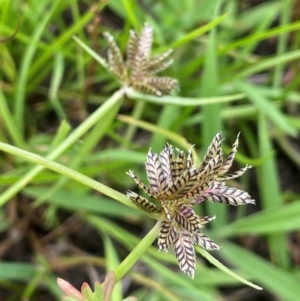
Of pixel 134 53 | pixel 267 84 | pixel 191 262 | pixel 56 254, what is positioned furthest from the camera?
pixel 267 84

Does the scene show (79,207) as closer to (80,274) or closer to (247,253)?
(80,274)

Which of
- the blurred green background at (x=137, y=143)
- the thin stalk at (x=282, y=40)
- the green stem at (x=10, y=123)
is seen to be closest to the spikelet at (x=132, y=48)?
the blurred green background at (x=137, y=143)

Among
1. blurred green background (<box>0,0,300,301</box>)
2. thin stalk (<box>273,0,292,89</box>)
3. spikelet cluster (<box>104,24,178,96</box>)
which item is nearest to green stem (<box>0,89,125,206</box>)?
spikelet cluster (<box>104,24,178,96</box>)

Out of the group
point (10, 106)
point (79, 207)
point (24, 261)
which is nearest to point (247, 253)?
point (79, 207)

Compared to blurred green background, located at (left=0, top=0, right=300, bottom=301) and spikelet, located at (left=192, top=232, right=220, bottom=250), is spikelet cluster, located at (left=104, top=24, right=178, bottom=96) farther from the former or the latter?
spikelet, located at (left=192, top=232, right=220, bottom=250)

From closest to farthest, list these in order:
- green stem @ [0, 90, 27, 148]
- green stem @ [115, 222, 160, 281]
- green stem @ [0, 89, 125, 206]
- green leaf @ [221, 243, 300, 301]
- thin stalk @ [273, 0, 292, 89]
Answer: green stem @ [115, 222, 160, 281] → green stem @ [0, 89, 125, 206] → green stem @ [0, 90, 27, 148] → green leaf @ [221, 243, 300, 301] → thin stalk @ [273, 0, 292, 89]

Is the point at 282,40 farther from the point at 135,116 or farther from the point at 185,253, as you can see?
the point at 185,253
